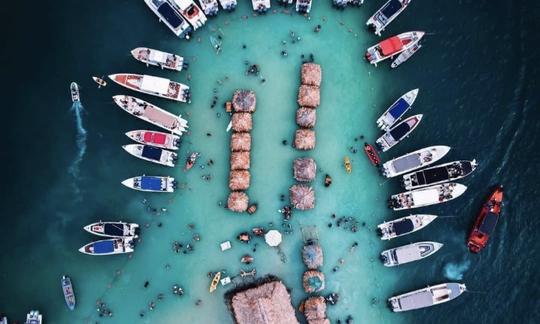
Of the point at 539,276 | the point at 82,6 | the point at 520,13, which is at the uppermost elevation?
the point at 82,6

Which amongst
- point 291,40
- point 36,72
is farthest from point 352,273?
point 36,72

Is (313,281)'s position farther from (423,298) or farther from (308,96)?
(308,96)

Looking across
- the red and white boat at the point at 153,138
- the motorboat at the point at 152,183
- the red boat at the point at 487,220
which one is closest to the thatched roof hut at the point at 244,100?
the red and white boat at the point at 153,138

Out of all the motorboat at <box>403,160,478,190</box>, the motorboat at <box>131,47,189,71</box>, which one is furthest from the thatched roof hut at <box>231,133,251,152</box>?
the motorboat at <box>403,160,478,190</box>

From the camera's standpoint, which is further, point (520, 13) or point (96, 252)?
point (520, 13)

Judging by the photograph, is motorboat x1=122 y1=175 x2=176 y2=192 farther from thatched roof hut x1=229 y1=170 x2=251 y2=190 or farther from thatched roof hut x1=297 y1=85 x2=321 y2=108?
thatched roof hut x1=297 y1=85 x2=321 y2=108

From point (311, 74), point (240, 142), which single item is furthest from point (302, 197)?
point (311, 74)

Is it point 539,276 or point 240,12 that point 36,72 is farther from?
point 539,276
